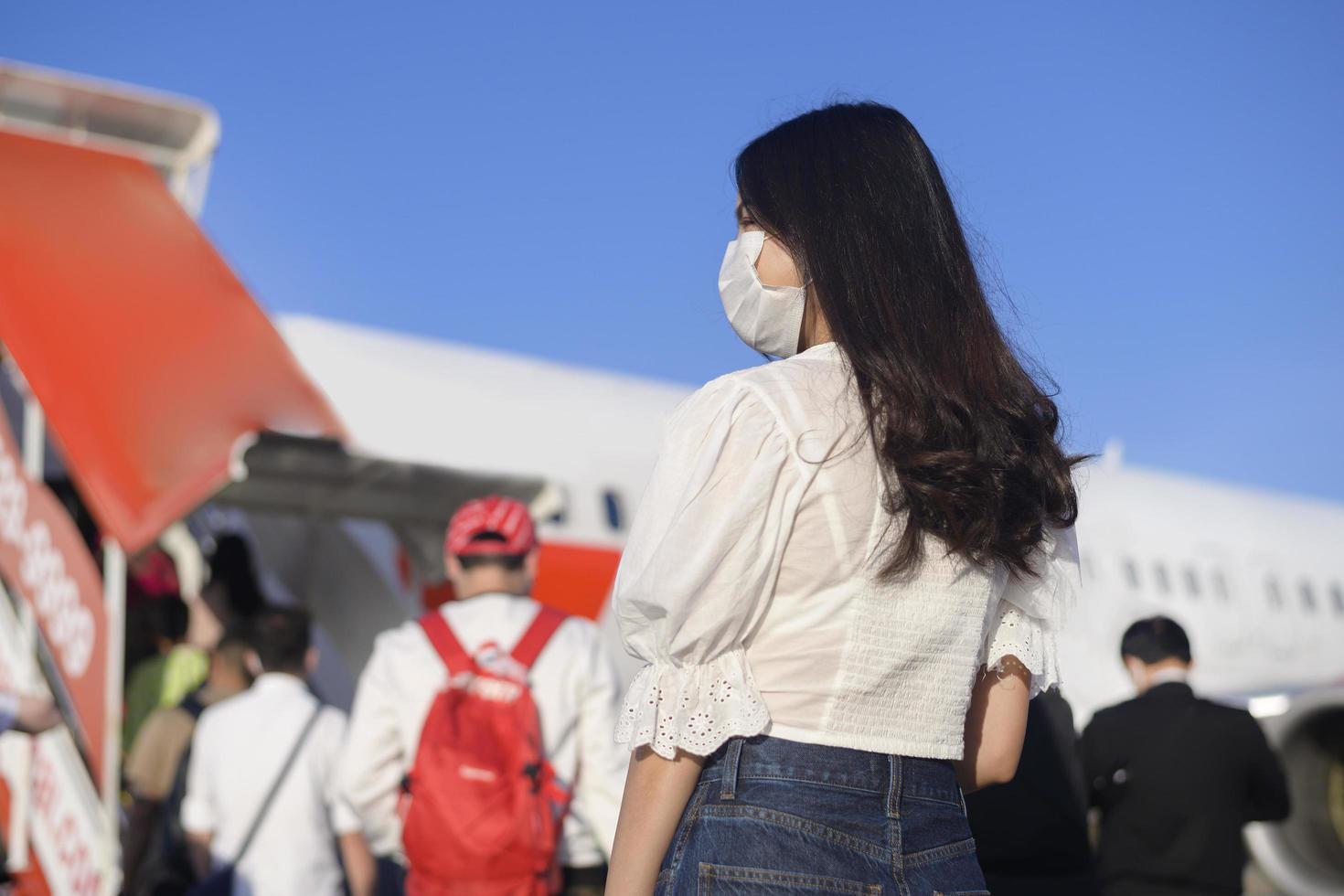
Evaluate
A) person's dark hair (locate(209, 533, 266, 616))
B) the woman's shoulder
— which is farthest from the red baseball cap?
person's dark hair (locate(209, 533, 266, 616))

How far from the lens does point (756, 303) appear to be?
1.64 metres

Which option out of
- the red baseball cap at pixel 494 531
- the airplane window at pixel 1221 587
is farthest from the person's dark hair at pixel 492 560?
the airplane window at pixel 1221 587

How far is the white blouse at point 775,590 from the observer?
1.40 metres

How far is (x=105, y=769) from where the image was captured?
208 inches

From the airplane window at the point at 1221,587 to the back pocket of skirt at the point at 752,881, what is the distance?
44.9 ft

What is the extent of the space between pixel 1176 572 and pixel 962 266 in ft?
41.7

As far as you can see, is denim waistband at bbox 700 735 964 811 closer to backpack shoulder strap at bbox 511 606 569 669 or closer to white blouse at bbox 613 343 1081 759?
white blouse at bbox 613 343 1081 759

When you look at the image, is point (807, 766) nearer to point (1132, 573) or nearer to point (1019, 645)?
point (1019, 645)

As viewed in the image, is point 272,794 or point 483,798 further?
point 272,794

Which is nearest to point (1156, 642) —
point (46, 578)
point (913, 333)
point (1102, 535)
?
point (913, 333)

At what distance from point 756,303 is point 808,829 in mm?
623

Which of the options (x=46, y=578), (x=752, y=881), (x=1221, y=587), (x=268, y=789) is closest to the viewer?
(x=752, y=881)

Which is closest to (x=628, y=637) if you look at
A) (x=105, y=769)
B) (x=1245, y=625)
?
(x=105, y=769)

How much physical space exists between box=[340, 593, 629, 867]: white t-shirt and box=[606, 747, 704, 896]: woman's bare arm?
6.48 feet
